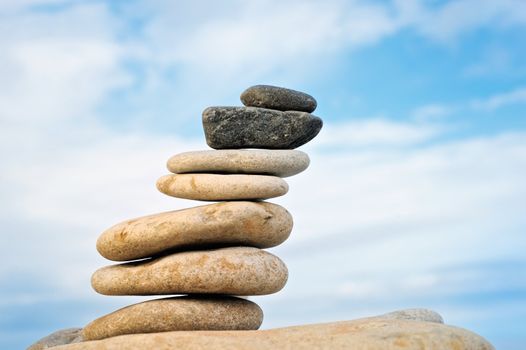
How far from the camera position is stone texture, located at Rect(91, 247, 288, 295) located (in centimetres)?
987

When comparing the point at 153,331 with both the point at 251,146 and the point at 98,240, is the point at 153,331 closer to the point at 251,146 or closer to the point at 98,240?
the point at 98,240

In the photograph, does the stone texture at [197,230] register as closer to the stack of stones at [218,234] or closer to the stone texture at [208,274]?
the stack of stones at [218,234]

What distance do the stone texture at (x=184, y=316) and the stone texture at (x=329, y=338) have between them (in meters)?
0.76

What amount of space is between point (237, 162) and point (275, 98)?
4.23 ft

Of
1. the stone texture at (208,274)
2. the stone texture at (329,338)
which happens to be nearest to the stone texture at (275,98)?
the stone texture at (208,274)

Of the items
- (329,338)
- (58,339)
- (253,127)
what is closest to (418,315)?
(329,338)

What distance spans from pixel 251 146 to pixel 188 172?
1036mm

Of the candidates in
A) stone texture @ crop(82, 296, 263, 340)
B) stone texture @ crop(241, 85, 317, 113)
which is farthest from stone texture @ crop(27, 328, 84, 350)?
stone texture @ crop(241, 85, 317, 113)

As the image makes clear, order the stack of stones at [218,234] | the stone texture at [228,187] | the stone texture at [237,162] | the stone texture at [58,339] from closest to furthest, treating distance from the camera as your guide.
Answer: the stack of stones at [218,234], the stone texture at [228,187], the stone texture at [237,162], the stone texture at [58,339]

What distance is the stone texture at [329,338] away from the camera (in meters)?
8.33

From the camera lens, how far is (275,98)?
37.2 ft

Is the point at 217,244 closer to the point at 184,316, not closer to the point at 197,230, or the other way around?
the point at 197,230

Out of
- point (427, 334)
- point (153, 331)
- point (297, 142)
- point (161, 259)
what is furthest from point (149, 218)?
point (427, 334)

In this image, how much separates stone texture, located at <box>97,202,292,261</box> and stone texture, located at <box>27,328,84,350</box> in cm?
327
